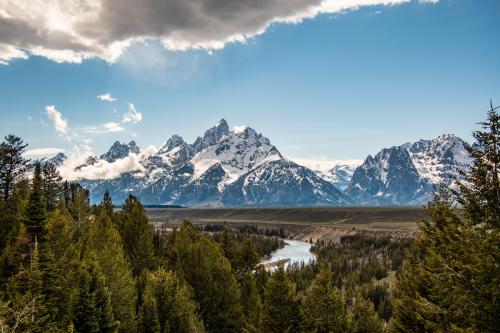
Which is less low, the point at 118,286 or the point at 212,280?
the point at 118,286

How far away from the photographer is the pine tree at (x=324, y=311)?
Result: 2881cm

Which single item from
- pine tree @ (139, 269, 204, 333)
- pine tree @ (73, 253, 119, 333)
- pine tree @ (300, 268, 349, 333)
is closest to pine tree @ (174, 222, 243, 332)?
pine tree @ (139, 269, 204, 333)

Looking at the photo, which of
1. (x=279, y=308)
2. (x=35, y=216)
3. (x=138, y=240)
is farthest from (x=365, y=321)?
(x=138, y=240)

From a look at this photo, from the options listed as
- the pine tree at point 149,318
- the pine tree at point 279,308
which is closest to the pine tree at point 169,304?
the pine tree at point 149,318

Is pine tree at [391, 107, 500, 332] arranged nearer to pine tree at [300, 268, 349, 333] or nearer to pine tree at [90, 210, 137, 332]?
pine tree at [300, 268, 349, 333]

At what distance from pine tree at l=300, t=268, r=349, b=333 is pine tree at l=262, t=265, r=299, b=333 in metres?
1.06

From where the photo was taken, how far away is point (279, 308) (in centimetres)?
3112

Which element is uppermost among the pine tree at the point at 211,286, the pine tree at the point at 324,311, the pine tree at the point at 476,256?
the pine tree at the point at 476,256

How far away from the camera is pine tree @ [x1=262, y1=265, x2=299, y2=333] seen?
3078 cm

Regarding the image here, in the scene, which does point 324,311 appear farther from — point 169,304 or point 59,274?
point 59,274

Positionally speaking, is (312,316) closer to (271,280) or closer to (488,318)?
(271,280)

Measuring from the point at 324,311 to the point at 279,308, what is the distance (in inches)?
143

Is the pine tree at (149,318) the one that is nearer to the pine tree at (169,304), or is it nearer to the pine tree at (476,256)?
the pine tree at (169,304)

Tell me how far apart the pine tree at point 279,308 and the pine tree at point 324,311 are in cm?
106
